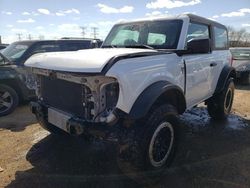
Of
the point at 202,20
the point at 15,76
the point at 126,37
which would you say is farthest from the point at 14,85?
the point at 202,20

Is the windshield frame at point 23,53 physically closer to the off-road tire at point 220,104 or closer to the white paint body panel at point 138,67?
the white paint body panel at point 138,67

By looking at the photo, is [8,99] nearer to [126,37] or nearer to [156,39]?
[126,37]

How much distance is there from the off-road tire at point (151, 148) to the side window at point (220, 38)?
8.76 feet

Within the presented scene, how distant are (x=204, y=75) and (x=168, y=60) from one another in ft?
4.51

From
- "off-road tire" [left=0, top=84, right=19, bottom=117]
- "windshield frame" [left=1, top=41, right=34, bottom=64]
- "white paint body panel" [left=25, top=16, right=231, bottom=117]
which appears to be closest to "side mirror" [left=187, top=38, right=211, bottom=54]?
"white paint body panel" [left=25, top=16, right=231, bottom=117]

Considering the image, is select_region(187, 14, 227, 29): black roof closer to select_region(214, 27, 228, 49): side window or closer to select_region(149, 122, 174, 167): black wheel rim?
select_region(214, 27, 228, 49): side window

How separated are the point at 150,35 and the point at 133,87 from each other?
175 centimetres

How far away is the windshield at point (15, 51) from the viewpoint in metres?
7.42

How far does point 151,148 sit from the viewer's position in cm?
346

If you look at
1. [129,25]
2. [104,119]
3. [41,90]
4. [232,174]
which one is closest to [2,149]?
[41,90]

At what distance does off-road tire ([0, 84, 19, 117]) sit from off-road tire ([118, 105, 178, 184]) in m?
4.14

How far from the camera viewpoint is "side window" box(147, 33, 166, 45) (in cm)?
452

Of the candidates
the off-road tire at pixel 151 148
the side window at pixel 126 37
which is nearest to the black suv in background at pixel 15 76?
the side window at pixel 126 37

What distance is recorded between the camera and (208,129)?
569 centimetres
